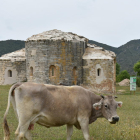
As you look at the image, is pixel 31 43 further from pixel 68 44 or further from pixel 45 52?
pixel 68 44

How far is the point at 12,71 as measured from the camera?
25141 mm

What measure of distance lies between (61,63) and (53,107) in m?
16.9

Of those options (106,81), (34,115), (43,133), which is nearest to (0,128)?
(43,133)

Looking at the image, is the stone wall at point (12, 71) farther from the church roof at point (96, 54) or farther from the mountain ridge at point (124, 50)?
the mountain ridge at point (124, 50)

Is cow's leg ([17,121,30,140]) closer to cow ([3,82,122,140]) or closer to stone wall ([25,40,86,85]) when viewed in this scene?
cow ([3,82,122,140])

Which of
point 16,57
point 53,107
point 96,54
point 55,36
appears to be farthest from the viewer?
point 16,57

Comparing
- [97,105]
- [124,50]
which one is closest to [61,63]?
[97,105]

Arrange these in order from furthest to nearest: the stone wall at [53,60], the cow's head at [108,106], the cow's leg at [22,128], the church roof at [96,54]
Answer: the church roof at [96,54] → the stone wall at [53,60] → the cow's head at [108,106] → the cow's leg at [22,128]

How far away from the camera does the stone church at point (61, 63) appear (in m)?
22.2

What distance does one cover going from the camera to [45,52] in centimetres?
2214

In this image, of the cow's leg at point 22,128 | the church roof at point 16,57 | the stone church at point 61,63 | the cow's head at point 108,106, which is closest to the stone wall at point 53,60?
the stone church at point 61,63

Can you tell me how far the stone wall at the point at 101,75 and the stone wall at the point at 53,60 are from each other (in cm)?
182

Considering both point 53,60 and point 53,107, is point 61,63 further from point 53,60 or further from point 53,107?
point 53,107

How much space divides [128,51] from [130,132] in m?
87.6
